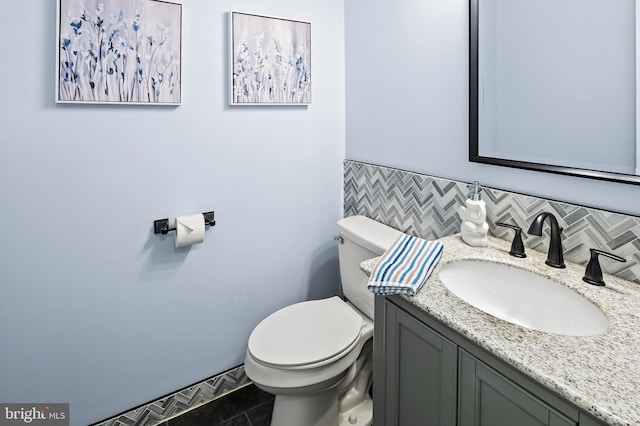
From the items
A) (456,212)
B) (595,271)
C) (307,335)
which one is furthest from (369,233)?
(595,271)

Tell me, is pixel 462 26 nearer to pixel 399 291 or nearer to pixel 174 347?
pixel 399 291

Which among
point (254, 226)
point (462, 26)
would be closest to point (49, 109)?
point (254, 226)

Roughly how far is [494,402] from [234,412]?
4.40 feet

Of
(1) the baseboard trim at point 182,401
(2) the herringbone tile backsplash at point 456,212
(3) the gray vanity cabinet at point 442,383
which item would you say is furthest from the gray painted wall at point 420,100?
(1) the baseboard trim at point 182,401

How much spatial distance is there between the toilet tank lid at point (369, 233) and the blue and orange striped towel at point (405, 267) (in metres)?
0.26

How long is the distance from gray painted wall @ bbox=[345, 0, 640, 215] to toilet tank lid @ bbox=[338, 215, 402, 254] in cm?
30

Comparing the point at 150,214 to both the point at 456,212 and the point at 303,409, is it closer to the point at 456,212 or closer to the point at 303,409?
the point at 303,409

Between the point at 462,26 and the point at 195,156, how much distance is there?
119 cm

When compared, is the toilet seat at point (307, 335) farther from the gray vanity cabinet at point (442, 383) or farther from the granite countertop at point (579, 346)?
the granite countertop at point (579, 346)

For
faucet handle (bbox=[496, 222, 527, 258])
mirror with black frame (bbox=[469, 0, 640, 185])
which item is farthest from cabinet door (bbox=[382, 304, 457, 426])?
mirror with black frame (bbox=[469, 0, 640, 185])

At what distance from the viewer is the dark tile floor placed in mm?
1718

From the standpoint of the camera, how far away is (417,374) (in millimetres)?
1032

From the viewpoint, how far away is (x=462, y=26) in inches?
55.9

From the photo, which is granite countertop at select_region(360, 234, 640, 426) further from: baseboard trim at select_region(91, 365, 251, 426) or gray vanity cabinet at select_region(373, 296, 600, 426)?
baseboard trim at select_region(91, 365, 251, 426)
